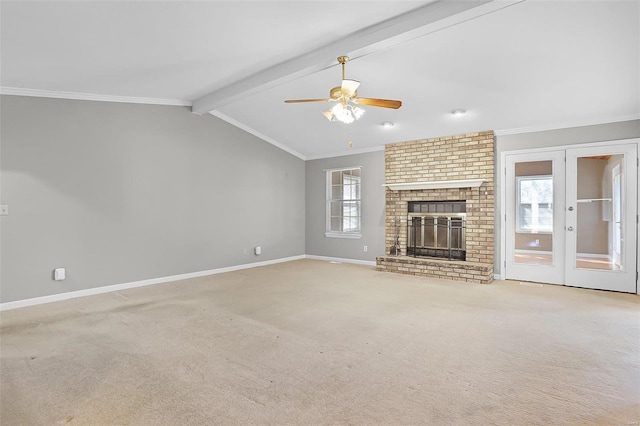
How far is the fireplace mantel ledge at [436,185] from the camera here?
19.0 ft

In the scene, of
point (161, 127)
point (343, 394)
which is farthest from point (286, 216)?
point (343, 394)

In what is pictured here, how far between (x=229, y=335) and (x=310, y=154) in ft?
18.3

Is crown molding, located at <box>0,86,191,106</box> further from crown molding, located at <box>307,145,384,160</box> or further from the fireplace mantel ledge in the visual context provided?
the fireplace mantel ledge

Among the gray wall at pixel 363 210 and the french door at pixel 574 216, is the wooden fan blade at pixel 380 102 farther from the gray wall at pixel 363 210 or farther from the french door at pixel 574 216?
the gray wall at pixel 363 210

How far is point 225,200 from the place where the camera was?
6523 millimetres

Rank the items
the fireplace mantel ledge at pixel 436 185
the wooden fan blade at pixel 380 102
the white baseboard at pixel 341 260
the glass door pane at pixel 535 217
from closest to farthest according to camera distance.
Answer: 1. the wooden fan blade at pixel 380 102
2. the glass door pane at pixel 535 217
3. the fireplace mantel ledge at pixel 436 185
4. the white baseboard at pixel 341 260

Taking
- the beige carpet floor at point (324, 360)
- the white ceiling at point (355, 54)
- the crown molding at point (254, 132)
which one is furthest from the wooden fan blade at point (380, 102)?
the crown molding at point (254, 132)

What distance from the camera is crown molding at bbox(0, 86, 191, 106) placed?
428 centimetres

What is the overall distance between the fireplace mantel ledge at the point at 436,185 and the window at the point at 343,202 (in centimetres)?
101

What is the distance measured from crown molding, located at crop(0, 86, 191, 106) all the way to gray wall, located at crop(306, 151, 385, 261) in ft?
11.0

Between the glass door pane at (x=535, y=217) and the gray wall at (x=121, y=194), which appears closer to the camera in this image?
the gray wall at (x=121, y=194)

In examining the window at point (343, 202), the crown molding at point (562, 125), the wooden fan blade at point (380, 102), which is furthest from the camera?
the window at point (343, 202)

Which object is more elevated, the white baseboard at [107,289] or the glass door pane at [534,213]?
the glass door pane at [534,213]

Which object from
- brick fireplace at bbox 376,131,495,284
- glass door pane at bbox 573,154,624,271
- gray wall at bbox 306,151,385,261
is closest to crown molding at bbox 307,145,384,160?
gray wall at bbox 306,151,385,261
